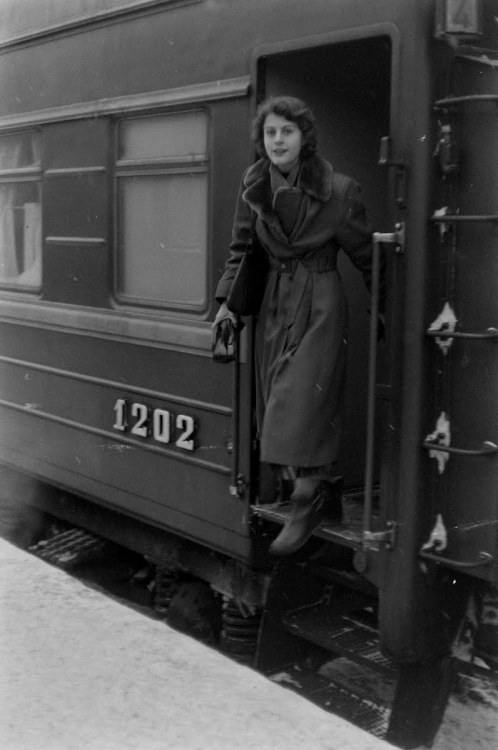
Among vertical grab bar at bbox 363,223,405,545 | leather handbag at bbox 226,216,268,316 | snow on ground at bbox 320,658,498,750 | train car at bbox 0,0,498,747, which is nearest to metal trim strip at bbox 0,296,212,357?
train car at bbox 0,0,498,747

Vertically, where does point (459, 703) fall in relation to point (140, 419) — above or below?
below

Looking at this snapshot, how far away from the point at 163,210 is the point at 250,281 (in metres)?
1.07

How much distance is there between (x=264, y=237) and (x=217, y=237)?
671mm

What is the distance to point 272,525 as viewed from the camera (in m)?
4.67

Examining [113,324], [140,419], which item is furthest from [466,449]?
[113,324]

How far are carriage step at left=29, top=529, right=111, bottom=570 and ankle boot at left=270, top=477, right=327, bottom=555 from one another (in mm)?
2680

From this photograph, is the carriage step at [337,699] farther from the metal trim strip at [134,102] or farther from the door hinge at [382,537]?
the metal trim strip at [134,102]

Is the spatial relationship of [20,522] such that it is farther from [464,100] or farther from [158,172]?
[464,100]

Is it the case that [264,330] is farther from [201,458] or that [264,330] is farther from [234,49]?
[234,49]

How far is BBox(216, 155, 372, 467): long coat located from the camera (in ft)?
13.0

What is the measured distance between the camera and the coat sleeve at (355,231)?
3.98 m

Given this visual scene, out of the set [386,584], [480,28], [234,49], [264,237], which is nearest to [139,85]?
[234,49]

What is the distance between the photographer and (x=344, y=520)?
4.37 m

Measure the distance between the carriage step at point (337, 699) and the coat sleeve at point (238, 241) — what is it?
1.59 meters
